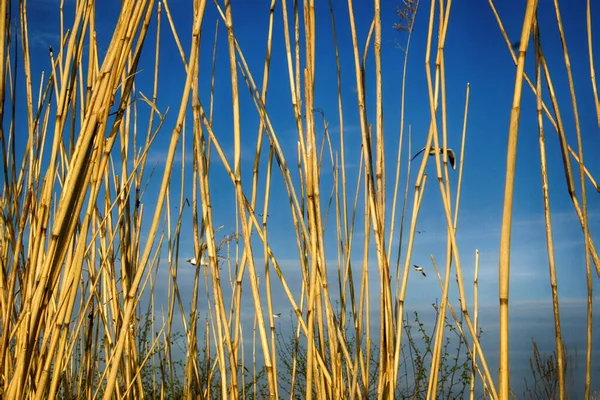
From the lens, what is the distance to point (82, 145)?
77 cm

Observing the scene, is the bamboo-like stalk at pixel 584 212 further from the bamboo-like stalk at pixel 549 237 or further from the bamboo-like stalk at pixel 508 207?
the bamboo-like stalk at pixel 508 207

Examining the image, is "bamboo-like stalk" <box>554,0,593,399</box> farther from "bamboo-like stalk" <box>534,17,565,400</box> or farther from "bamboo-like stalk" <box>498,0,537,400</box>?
"bamboo-like stalk" <box>498,0,537,400</box>

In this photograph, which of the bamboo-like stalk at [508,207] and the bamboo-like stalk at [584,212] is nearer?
the bamboo-like stalk at [508,207]

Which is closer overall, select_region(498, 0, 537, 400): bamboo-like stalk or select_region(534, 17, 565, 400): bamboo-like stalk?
select_region(498, 0, 537, 400): bamboo-like stalk

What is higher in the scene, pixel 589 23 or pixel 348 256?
pixel 589 23

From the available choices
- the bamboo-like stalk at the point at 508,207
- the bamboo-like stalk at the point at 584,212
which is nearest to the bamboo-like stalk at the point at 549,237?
the bamboo-like stalk at the point at 584,212

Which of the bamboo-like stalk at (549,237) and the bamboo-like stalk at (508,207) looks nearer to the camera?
the bamboo-like stalk at (508,207)

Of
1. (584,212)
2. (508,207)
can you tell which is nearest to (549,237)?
(584,212)

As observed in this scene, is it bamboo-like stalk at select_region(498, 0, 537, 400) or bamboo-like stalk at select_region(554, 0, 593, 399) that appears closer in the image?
bamboo-like stalk at select_region(498, 0, 537, 400)

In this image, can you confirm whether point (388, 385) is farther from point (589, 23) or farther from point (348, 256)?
point (589, 23)

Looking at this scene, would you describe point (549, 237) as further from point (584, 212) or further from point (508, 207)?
point (508, 207)

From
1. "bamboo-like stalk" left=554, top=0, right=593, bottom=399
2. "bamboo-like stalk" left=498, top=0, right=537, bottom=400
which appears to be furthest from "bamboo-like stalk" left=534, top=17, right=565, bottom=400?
"bamboo-like stalk" left=498, top=0, right=537, bottom=400

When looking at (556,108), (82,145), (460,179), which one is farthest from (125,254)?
(556,108)

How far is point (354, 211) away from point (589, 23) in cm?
51
